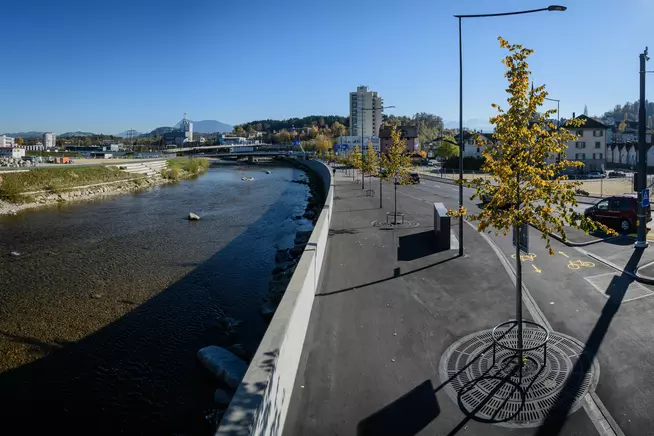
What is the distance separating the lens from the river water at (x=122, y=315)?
32.6ft

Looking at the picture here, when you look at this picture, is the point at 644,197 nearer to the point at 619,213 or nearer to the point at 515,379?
the point at 619,213

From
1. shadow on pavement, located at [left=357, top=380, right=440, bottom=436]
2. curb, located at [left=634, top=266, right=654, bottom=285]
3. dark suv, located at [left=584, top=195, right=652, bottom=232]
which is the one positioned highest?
dark suv, located at [left=584, top=195, right=652, bottom=232]

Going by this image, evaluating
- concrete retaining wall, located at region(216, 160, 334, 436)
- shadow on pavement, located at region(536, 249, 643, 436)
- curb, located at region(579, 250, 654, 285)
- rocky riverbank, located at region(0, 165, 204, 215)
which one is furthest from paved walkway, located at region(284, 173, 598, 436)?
rocky riverbank, located at region(0, 165, 204, 215)

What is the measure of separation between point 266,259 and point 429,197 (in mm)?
16237

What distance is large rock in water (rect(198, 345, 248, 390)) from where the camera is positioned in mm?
10039

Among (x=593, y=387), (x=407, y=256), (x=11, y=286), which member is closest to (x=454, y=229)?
(x=407, y=256)

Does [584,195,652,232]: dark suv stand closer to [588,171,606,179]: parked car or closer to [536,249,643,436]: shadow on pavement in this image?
[536,249,643,436]: shadow on pavement

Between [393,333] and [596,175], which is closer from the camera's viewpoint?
[393,333]

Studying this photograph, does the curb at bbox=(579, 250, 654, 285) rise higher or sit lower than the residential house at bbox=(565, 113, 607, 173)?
lower

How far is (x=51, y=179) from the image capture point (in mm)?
49312

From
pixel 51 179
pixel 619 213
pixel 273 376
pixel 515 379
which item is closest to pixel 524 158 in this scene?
pixel 515 379

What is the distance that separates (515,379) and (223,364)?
6.54m

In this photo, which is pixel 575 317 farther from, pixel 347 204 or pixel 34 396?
pixel 347 204

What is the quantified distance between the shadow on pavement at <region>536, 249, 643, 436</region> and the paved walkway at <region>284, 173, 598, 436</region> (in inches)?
7.0
